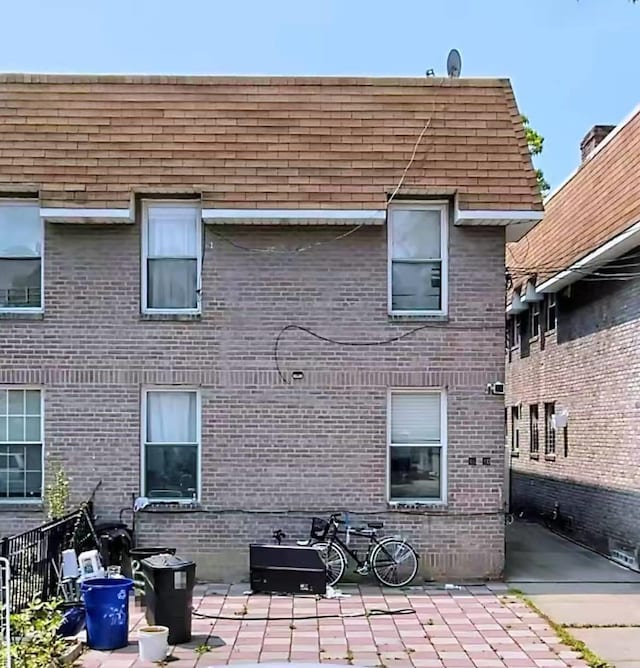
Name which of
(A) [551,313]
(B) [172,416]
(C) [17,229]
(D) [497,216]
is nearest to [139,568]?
(B) [172,416]

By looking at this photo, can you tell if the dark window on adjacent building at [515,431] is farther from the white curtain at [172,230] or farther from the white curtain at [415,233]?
the white curtain at [172,230]

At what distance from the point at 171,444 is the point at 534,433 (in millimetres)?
10400

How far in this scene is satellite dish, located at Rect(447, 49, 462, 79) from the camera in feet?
48.2

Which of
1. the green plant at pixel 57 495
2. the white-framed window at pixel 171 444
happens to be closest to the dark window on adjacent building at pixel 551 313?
the white-framed window at pixel 171 444

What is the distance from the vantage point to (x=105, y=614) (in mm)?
9586

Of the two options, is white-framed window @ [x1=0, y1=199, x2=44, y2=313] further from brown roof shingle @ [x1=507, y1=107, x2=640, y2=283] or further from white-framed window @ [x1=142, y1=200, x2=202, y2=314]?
brown roof shingle @ [x1=507, y1=107, x2=640, y2=283]

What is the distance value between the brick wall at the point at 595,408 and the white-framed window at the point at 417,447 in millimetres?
3189

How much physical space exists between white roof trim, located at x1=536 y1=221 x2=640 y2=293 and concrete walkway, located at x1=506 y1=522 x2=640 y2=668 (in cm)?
470

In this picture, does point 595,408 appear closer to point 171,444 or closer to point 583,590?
point 583,590

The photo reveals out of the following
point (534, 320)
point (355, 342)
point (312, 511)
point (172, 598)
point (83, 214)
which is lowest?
point (172, 598)

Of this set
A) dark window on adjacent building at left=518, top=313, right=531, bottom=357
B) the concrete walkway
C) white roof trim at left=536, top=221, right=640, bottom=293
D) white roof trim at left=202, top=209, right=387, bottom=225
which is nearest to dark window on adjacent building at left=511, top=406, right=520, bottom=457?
dark window on adjacent building at left=518, top=313, right=531, bottom=357

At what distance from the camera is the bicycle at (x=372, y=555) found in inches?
508

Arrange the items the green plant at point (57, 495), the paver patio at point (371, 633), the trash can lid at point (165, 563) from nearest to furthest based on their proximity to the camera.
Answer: the paver patio at point (371, 633) → the trash can lid at point (165, 563) → the green plant at point (57, 495)

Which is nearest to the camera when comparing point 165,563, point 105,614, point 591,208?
point 105,614
